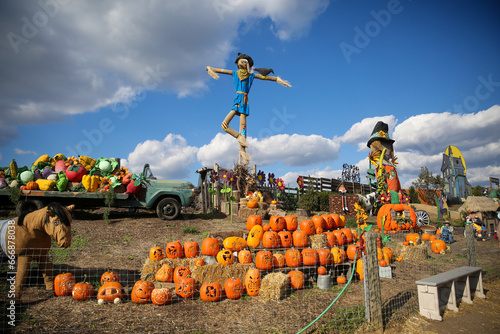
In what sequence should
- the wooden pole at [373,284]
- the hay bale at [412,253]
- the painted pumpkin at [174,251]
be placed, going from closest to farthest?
the wooden pole at [373,284], the painted pumpkin at [174,251], the hay bale at [412,253]

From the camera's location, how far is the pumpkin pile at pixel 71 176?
942cm

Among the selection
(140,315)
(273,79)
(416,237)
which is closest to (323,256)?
(140,315)

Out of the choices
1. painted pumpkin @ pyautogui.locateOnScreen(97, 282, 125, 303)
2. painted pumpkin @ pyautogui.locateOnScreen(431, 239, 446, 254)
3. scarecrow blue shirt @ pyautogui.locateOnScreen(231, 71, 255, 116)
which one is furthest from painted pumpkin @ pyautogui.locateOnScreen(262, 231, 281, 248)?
scarecrow blue shirt @ pyautogui.locateOnScreen(231, 71, 255, 116)

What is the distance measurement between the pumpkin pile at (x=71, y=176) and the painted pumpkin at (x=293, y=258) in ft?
22.3

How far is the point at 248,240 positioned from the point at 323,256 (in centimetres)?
135

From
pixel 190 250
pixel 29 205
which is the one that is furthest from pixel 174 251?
pixel 29 205

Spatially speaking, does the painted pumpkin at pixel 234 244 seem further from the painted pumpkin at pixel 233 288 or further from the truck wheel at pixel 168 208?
the truck wheel at pixel 168 208

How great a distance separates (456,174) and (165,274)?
23.5m

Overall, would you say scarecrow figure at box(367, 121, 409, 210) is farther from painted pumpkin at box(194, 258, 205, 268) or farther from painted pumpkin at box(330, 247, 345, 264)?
painted pumpkin at box(194, 258, 205, 268)

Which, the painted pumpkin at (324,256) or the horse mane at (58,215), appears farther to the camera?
the painted pumpkin at (324,256)

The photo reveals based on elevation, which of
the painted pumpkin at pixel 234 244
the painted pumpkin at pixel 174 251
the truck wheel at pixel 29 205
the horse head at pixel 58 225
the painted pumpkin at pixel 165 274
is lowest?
the painted pumpkin at pixel 165 274

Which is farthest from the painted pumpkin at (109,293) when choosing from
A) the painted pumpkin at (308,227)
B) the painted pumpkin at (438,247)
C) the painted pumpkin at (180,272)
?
the painted pumpkin at (438,247)

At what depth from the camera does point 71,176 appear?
9789 millimetres

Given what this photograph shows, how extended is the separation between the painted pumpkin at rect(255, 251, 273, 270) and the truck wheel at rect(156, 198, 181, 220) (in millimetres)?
6010
